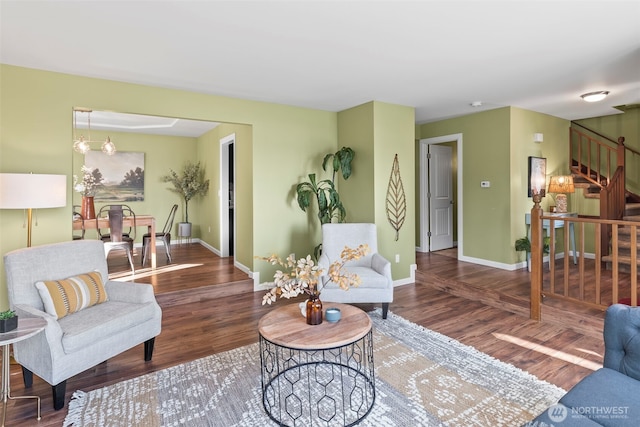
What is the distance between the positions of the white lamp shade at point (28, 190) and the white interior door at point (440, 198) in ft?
17.9

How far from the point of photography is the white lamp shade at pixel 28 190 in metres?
2.63

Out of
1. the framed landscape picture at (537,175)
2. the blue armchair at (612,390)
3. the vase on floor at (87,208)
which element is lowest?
the blue armchair at (612,390)

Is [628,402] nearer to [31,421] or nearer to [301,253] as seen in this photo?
[31,421]

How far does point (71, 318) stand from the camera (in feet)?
7.78

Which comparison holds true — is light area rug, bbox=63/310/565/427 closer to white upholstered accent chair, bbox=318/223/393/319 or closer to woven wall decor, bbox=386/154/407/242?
white upholstered accent chair, bbox=318/223/393/319

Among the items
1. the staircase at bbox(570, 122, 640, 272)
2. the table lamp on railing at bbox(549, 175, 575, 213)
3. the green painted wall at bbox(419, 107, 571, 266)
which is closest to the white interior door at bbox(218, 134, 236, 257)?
the green painted wall at bbox(419, 107, 571, 266)

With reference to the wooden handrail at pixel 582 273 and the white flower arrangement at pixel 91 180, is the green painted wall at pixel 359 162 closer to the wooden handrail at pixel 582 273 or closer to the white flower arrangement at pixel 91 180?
the wooden handrail at pixel 582 273

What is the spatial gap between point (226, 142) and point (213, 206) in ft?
4.91

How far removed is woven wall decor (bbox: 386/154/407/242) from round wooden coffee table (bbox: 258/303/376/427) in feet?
8.08

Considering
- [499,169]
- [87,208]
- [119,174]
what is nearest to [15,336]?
[87,208]

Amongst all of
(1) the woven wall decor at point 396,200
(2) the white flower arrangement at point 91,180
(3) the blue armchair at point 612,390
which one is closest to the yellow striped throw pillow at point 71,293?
(3) the blue armchair at point 612,390

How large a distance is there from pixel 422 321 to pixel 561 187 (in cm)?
345

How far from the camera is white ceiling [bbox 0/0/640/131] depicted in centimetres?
229

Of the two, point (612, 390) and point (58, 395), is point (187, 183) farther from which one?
point (612, 390)
